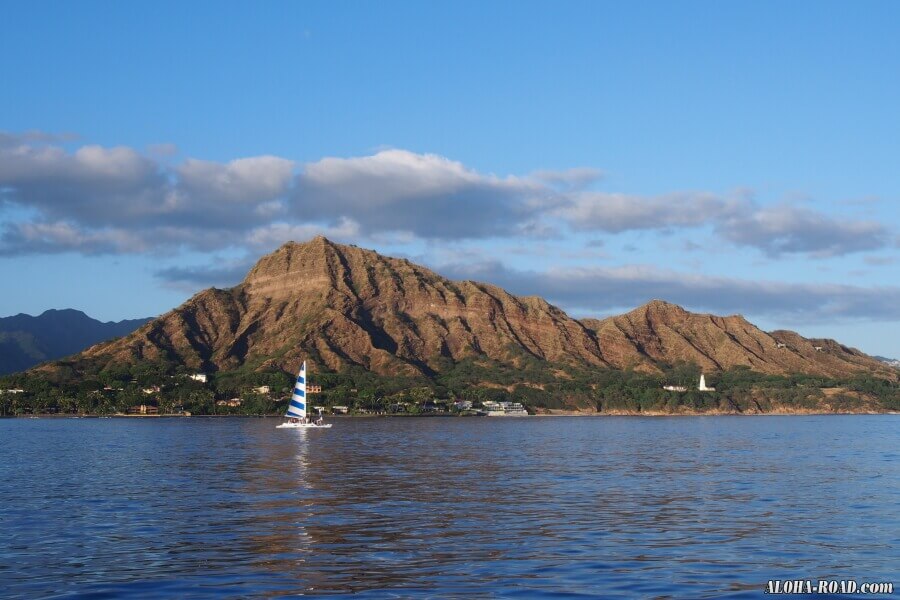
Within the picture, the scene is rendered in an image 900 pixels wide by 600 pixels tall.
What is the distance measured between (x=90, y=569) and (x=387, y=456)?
234ft

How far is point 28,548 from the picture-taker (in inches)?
1657

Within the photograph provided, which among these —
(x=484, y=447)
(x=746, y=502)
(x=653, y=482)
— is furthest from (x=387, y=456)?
(x=746, y=502)

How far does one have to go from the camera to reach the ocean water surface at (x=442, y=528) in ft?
114

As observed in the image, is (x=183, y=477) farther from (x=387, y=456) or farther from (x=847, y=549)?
(x=847, y=549)

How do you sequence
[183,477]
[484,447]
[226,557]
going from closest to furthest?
[226,557], [183,477], [484,447]

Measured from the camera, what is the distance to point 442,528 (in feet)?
156

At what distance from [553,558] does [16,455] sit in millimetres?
92542

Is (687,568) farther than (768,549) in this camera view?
No

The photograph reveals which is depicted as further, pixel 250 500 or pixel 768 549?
pixel 250 500

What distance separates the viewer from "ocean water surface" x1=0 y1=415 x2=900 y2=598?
1369 inches

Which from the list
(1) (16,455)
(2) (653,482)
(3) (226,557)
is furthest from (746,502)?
(1) (16,455)

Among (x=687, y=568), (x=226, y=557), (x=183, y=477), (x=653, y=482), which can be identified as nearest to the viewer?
(x=687, y=568)

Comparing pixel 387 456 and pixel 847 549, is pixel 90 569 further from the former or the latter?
pixel 387 456

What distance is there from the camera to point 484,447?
129875 millimetres
